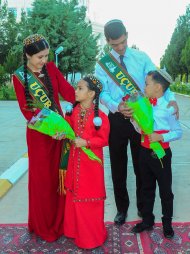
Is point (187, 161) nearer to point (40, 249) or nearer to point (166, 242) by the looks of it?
point (166, 242)

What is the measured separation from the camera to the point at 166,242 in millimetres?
3314

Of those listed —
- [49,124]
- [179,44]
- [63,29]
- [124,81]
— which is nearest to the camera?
[49,124]

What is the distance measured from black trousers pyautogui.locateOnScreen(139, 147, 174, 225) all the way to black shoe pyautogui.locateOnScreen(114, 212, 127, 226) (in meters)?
0.29

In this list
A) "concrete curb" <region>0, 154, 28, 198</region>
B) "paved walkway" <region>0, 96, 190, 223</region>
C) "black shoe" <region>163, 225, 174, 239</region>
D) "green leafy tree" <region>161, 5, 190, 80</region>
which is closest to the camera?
"black shoe" <region>163, 225, 174, 239</region>

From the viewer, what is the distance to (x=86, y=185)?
3174 millimetres

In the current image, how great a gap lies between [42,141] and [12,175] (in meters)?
2.42

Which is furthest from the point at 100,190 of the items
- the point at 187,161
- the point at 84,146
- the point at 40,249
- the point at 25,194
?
the point at 187,161

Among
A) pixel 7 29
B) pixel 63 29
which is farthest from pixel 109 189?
pixel 7 29

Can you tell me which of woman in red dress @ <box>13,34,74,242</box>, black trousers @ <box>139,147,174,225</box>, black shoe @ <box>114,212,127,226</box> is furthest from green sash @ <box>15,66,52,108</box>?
black shoe @ <box>114,212,127,226</box>

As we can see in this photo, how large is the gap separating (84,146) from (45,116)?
1.38ft

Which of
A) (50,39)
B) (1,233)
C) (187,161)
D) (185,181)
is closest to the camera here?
(1,233)

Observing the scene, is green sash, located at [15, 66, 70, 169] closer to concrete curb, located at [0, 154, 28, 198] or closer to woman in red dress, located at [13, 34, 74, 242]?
woman in red dress, located at [13, 34, 74, 242]

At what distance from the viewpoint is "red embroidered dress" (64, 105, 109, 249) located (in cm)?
315

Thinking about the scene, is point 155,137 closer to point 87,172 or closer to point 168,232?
point 87,172
